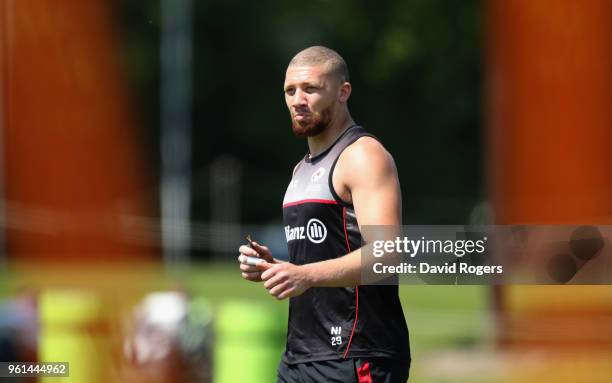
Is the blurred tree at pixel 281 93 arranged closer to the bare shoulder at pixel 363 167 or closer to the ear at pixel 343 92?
the ear at pixel 343 92

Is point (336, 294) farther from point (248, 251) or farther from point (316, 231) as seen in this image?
point (248, 251)

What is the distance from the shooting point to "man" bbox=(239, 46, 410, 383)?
5051 millimetres

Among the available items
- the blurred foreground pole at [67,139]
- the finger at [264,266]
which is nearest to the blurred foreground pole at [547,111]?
the finger at [264,266]

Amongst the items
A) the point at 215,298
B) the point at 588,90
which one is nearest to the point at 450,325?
the point at 588,90

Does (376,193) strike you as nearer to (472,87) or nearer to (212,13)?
(472,87)

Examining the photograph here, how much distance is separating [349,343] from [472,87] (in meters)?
33.7

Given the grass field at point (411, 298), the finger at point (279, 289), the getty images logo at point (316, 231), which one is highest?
the grass field at point (411, 298)

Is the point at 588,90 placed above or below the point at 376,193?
above

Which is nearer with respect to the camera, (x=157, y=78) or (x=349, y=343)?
(x=349, y=343)

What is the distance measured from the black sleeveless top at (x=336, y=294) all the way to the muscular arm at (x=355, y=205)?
7 centimetres

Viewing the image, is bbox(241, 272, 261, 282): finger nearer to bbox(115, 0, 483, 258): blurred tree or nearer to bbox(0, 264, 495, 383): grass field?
bbox(0, 264, 495, 383): grass field

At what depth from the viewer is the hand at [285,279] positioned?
484 centimetres

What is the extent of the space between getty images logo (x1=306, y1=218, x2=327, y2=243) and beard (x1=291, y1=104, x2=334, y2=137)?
342mm

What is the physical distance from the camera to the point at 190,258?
3622 cm
